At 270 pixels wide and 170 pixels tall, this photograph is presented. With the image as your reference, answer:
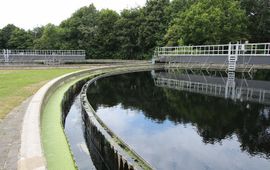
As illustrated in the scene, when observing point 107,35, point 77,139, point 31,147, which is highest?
point 107,35

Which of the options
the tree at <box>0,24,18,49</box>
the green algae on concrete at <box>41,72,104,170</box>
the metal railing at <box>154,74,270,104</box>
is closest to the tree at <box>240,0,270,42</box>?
the metal railing at <box>154,74,270,104</box>

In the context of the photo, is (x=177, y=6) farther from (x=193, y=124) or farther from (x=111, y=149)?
(x=111, y=149)

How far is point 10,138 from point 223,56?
27568 mm

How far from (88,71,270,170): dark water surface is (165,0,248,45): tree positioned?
20.6 meters

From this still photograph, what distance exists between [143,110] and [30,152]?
30.3 feet

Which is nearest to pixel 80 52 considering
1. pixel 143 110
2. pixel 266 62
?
pixel 266 62

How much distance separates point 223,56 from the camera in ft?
100

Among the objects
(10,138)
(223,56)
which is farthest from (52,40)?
(10,138)

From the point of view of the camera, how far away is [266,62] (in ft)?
83.5

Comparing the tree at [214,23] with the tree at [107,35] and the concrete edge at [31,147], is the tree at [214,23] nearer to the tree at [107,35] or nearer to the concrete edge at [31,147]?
the tree at [107,35]

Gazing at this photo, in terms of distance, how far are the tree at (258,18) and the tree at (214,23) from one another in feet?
11.2

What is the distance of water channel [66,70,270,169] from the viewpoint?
24.9 ft

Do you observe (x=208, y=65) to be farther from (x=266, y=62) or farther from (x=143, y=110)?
(x=143, y=110)

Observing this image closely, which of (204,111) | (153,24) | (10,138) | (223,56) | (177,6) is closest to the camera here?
(10,138)
